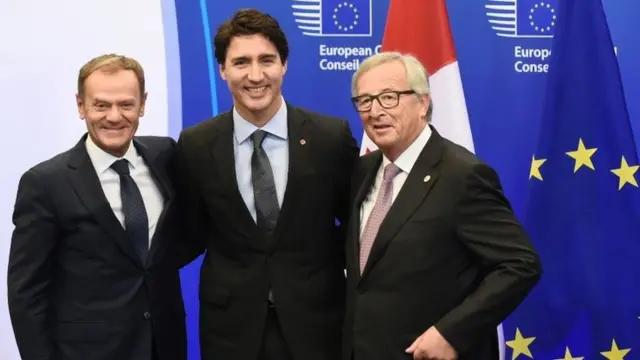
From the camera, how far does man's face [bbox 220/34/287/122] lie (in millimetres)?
2109

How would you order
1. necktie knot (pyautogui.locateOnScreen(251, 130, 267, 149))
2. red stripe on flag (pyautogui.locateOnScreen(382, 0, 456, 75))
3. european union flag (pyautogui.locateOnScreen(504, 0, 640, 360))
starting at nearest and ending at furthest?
1. necktie knot (pyautogui.locateOnScreen(251, 130, 267, 149))
2. european union flag (pyautogui.locateOnScreen(504, 0, 640, 360))
3. red stripe on flag (pyautogui.locateOnScreen(382, 0, 456, 75))

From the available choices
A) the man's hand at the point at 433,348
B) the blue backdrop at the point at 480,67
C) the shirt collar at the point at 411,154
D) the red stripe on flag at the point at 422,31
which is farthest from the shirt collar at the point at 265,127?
the blue backdrop at the point at 480,67

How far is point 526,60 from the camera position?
334 cm

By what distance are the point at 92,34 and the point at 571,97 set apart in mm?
2125

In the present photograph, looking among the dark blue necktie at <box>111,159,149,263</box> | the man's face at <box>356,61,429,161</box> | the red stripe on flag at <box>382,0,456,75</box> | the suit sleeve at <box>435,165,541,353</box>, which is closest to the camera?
the suit sleeve at <box>435,165,541,353</box>

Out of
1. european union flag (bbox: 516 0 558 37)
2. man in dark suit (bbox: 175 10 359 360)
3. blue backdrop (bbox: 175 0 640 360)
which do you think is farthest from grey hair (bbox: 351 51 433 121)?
european union flag (bbox: 516 0 558 37)

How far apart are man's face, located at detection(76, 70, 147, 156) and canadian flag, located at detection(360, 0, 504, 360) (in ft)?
3.96

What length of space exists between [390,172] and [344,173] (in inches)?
11.5

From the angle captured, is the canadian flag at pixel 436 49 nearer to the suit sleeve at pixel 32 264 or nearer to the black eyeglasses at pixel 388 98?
the black eyeglasses at pixel 388 98

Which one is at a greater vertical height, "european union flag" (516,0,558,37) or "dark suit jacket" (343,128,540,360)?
"european union flag" (516,0,558,37)

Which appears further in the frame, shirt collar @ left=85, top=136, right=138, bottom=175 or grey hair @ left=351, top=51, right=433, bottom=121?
shirt collar @ left=85, top=136, right=138, bottom=175

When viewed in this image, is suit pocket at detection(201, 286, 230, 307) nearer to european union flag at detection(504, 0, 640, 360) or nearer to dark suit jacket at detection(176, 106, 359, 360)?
dark suit jacket at detection(176, 106, 359, 360)

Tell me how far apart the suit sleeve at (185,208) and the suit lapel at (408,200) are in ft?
2.04

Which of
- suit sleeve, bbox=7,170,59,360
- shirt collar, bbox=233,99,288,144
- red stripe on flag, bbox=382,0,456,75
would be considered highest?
red stripe on flag, bbox=382,0,456,75
